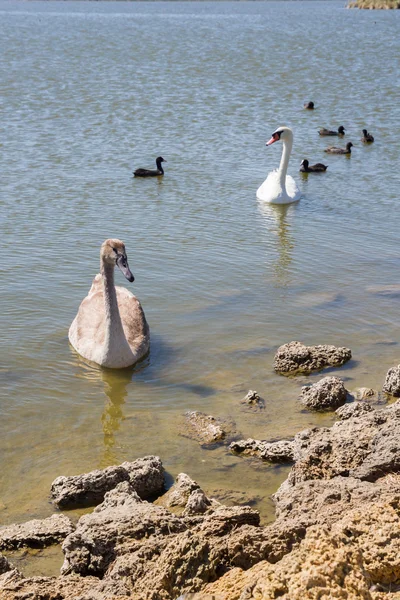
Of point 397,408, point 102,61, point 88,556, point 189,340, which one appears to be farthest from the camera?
point 102,61

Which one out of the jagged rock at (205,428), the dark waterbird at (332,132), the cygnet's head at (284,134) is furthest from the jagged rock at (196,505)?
the dark waterbird at (332,132)

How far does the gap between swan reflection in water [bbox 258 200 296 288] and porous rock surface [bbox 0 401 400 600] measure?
6168mm

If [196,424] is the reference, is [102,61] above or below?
above

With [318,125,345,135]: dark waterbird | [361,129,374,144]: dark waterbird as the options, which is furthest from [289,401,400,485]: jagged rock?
[318,125,345,135]: dark waterbird

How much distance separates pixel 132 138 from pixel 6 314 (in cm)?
1042

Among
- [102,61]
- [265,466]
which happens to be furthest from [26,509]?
[102,61]

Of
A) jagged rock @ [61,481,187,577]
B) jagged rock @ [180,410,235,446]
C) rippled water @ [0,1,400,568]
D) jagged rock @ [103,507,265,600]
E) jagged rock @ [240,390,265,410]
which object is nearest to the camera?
jagged rock @ [103,507,265,600]

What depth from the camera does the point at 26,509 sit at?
259 inches

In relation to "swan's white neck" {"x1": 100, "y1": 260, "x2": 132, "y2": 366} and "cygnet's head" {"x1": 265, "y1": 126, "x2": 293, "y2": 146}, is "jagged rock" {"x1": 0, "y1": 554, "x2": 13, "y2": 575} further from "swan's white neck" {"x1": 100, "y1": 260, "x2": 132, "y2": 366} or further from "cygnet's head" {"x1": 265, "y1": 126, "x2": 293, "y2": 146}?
"cygnet's head" {"x1": 265, "y1": 126, "x2": 293, "y2": 146}

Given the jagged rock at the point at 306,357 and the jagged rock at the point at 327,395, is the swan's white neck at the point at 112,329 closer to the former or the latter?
the jagged rock at the point at 306,357

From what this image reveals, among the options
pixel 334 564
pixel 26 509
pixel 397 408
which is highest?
pixel 334 564

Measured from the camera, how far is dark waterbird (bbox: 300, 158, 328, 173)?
18.0m

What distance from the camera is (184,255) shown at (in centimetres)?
1268

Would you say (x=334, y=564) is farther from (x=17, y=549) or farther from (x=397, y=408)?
(x=397, y=408)
